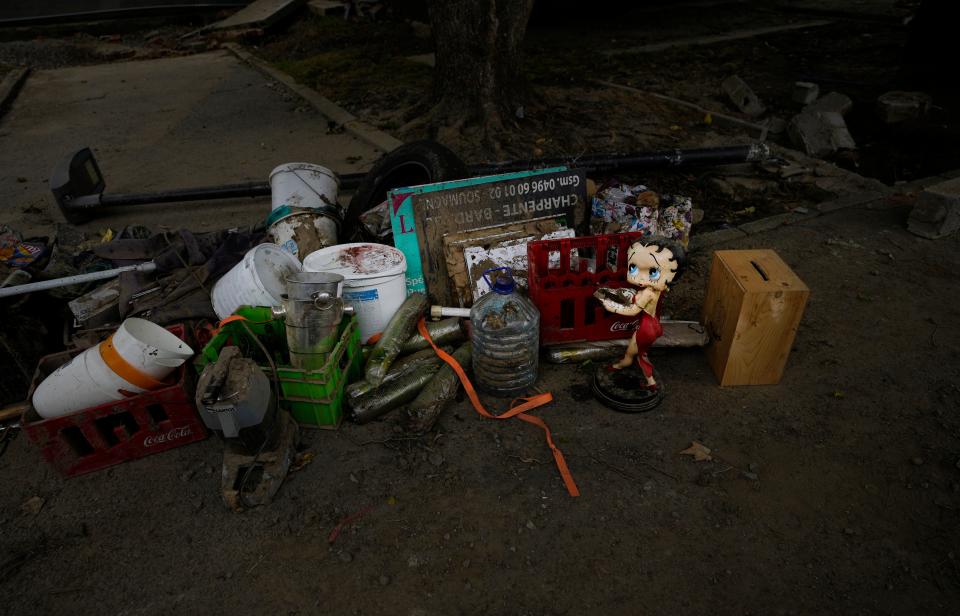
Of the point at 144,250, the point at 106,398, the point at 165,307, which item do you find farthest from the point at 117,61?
the point at 106,398

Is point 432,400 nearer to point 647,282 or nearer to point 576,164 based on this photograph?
point 647,282

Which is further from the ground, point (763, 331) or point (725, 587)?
point (763, 331)

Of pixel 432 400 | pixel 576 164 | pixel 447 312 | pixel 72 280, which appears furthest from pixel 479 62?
pixel 432 400

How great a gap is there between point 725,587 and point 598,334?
1568mm

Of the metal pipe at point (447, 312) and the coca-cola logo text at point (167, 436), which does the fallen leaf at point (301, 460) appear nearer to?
the coca-cola logo text at point (167, 436)

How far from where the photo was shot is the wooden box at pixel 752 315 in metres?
2.87

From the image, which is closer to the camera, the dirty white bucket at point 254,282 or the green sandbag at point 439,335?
the dirty white bucket at point 254,282

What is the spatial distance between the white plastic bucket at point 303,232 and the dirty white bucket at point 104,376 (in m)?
1.42

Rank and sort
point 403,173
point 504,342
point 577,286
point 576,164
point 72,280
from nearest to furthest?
point 504,342 → point 577,286 → point 72,280 → point 403,173 → point 576,164

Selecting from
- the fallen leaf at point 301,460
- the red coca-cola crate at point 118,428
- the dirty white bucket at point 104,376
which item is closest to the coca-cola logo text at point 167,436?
the red coca-cola crate at point 118,428

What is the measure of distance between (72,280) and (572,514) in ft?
11.6

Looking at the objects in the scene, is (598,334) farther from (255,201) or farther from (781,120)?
(781,120)

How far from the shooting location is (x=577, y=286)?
10.6 ft

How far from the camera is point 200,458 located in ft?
9.52
